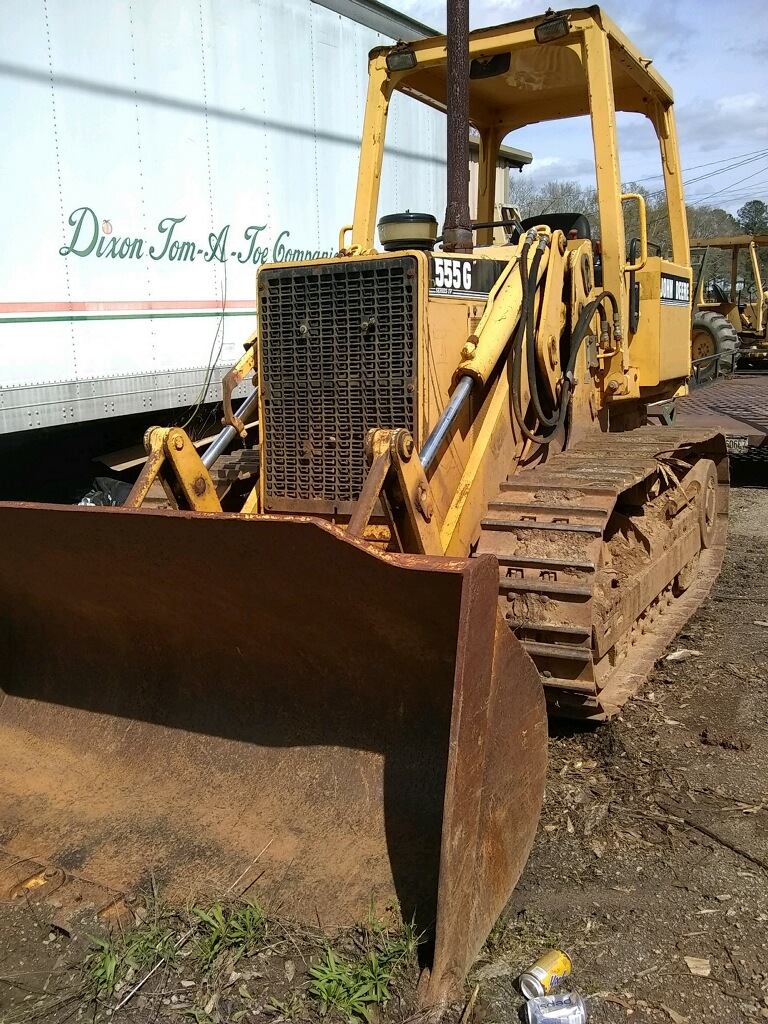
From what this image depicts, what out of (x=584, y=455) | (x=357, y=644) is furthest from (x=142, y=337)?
(x=357, y=644)

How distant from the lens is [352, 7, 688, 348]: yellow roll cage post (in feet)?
14.4

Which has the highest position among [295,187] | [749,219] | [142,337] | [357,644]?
[749,219]

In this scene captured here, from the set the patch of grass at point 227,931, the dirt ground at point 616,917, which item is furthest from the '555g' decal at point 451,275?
the patch of grass at point 227,931

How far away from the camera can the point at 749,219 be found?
5675 cm

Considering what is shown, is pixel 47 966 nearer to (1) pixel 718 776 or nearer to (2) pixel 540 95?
(1) pixel 718 776

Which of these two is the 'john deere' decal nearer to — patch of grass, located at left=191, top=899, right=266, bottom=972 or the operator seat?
the operator seat

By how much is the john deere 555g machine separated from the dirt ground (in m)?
0.14

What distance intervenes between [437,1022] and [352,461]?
2.13 m

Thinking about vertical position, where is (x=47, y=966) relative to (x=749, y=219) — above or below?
below

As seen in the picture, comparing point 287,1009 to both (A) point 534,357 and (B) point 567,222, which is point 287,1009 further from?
(B) point 567,222

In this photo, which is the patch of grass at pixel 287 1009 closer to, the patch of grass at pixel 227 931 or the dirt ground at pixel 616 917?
the dirt ground at pixel 616 917

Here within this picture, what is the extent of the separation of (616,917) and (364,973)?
76cm

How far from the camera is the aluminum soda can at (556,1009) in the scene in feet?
7.16

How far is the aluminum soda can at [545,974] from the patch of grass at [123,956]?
0.93m
